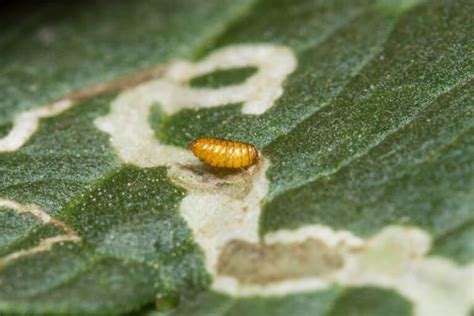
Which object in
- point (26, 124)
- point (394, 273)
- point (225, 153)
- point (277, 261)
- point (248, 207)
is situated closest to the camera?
point (394, 273)

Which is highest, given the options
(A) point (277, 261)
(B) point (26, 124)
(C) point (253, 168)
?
(B) point (26, 124)

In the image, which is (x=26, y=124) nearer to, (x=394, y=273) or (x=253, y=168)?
(x=253, y=168)

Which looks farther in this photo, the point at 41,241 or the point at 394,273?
the point at 41,241

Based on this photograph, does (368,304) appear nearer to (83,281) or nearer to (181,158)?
(83,281)

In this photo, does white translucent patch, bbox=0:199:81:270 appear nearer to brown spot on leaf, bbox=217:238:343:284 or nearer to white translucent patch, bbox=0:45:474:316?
white translucent patch, bbox=0:45:474:316

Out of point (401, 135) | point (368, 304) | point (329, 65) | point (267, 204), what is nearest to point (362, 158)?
point (401, 135)

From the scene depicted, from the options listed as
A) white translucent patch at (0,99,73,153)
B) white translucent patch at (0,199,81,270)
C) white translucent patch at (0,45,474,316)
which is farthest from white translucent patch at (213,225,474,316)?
white translucent patch at (0,99,73,153)

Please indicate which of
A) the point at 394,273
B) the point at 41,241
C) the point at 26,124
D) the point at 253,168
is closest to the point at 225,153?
the point at 253,168
